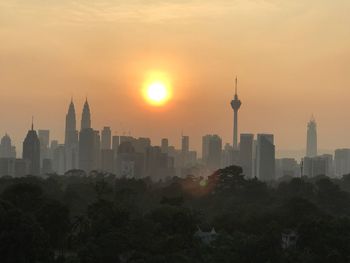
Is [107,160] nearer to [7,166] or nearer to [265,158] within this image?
[7,166]

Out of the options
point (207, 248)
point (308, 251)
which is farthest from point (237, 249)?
point (308, 251)

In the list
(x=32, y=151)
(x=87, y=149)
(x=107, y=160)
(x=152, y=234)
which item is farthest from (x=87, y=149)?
(x=152, y=234)

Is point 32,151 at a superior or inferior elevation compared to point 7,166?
superior

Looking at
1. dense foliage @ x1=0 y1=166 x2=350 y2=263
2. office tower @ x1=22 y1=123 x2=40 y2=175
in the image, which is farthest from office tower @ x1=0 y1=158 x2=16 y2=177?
dense foliage @ x1=0 y1=166 x2=350 y2=263

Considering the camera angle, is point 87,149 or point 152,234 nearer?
point 152,234

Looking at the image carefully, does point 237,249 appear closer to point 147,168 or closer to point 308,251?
point 308,251

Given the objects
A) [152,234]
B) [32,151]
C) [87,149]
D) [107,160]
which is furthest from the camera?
[87,149]

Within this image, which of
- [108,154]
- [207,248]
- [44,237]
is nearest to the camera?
[44,237]

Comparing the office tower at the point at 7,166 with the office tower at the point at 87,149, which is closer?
the office tower at the point at 7,166

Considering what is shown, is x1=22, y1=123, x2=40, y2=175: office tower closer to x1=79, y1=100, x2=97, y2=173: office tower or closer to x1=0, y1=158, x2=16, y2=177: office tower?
x1=0, y1=158, x2=16, y2=177: office tower

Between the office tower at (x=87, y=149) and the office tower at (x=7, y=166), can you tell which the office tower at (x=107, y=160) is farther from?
the office tower at (x=7, y=166)

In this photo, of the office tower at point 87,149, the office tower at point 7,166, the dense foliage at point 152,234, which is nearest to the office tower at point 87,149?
the office tower at point 87,149
